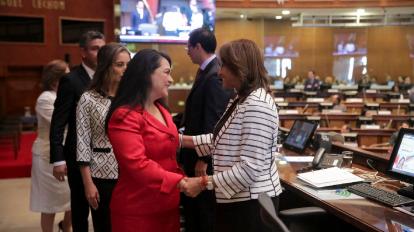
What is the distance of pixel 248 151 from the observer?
5.65ft

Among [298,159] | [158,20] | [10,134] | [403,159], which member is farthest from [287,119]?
[403,159]

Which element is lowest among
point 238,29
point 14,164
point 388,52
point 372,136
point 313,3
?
point 14,164

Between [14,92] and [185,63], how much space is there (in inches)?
154

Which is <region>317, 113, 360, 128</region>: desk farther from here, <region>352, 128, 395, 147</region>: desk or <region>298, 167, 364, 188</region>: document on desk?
<region>298, 167, 364, 188</region>: document on desk

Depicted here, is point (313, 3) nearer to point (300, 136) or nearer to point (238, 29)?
point (238, 29)

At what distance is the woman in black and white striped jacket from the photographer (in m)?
1.72

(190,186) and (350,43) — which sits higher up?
(350,43)

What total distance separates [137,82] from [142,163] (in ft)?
1.08

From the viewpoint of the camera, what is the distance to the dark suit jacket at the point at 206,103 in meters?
2.65

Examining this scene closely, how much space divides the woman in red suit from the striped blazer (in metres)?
0.20

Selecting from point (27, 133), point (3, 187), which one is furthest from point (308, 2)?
point (3, 187)

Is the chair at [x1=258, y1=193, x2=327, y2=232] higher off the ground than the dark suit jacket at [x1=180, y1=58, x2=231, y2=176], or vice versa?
the dark suit jacket at [x1=180, y1=58, x2=231, y2=176]

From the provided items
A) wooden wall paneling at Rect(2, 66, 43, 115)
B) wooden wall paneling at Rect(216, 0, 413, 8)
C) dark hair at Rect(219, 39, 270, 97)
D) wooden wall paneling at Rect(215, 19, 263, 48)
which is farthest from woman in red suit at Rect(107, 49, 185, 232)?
wooden wall paneling at Rect(215, 19, 263, 48)

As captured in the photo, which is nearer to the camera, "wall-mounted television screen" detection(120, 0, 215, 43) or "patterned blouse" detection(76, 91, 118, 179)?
"patterned blouse" detection(76, 91, 118, 179)
